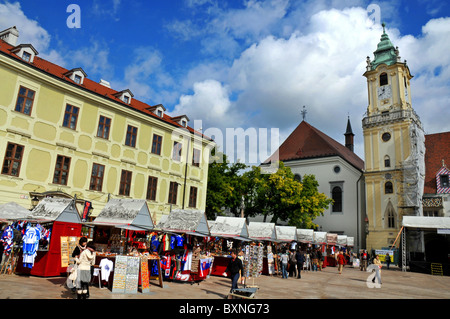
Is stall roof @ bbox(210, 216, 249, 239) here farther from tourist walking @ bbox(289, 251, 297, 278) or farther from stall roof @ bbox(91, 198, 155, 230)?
stall roof @ bbox(91, 198, 155, 230)

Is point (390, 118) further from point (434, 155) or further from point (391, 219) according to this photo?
point (391, 219)

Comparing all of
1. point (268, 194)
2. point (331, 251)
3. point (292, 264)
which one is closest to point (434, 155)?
point (331, 251)

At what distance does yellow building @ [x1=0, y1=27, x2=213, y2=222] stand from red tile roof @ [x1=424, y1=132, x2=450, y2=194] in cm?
3079

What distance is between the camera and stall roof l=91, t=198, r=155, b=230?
13.8m

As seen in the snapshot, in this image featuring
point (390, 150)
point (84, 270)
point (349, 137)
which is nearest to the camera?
point (84, 270)

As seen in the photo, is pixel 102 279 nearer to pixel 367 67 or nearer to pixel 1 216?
pixel 1 216

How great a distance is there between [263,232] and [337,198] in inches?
997

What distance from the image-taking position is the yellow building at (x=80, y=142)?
60.0 feet

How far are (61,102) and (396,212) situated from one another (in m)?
37.4

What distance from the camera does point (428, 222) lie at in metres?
30.2

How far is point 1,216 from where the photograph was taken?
1511 centimetres

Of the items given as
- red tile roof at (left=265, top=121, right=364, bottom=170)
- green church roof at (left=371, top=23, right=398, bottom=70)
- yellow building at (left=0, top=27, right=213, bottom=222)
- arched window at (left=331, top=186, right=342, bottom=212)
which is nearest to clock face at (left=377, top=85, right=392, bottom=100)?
green church roof at (left=371, top=23, right=398, bottom=70)
